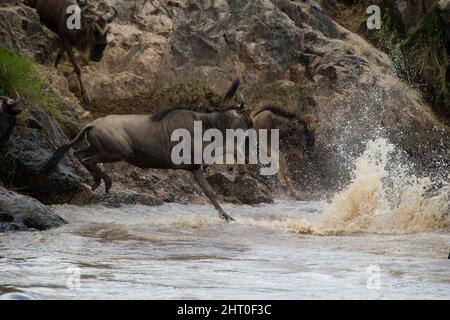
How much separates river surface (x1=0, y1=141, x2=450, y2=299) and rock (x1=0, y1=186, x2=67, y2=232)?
0.19m

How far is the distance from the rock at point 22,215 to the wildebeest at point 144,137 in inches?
84.9

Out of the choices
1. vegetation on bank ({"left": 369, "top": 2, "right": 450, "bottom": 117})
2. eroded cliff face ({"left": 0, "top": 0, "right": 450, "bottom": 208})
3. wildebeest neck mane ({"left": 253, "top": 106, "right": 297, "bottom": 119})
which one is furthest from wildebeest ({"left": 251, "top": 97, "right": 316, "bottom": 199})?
vegetation on bank ({"left": 369, "top": 2, "right": 450, "bottom": 117})

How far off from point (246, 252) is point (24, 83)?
522 cm

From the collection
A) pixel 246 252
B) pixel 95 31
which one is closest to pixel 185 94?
pixel 95 31

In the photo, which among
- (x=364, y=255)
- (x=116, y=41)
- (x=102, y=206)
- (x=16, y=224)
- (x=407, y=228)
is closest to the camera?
(x=364, y=255)

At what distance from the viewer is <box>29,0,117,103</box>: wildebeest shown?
14.0m

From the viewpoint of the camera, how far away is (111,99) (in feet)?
48.1

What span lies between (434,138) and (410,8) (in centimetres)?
336

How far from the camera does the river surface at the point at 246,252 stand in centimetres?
521

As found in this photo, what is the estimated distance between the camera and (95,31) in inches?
558

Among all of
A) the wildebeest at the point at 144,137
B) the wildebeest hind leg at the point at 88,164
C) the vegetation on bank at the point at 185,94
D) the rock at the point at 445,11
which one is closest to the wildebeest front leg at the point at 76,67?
the vegetation on bank at the point at 185,94

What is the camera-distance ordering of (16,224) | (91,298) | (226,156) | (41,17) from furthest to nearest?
(41,17) → (226,156) → (16,224) → (91,298)
